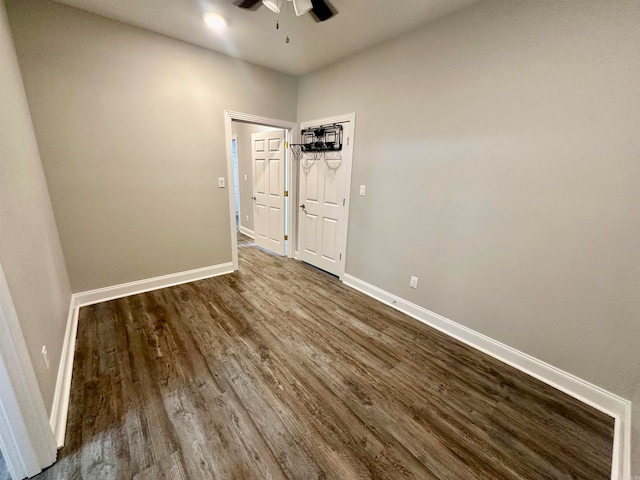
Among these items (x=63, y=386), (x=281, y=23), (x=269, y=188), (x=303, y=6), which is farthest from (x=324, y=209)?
(x=63, y=386)

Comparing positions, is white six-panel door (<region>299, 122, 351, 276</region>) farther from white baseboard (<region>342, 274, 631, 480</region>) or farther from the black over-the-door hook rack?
white baseboard (<region>342, 274, 631, 480</region>)

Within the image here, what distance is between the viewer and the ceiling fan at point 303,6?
1.71 m

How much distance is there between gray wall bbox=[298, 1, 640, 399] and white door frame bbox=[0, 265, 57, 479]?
268cm

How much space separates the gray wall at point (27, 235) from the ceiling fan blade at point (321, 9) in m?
1.96

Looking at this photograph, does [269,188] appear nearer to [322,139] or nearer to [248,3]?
[322,139]

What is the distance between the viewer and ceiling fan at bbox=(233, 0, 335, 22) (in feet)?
5.60

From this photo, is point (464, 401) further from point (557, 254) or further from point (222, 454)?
point (222, 454)

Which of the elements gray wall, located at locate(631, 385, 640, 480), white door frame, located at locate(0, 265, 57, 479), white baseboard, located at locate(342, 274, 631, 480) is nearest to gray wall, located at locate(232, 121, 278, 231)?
white baseboard, located at locate(342, 274, 631, 480)

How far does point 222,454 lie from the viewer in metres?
1.27

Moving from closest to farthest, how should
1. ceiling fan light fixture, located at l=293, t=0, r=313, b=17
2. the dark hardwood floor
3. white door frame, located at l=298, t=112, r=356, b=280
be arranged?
1. the dark hardwood floor
2. ceiling fan light fixture, located at l=293, t=0, r=313, b=17
3. white door frame, located at l=298, t=112, r=356, b=280

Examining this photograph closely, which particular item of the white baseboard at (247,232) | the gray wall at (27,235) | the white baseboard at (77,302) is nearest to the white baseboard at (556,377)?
the white baseboard at (77,302)

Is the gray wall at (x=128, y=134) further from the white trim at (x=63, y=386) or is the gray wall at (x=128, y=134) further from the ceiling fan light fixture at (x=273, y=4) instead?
the ceiling fan light fixture at (x=273, y=4)

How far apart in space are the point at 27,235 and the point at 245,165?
12.7 feet

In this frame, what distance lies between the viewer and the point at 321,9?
1785 millimetres
